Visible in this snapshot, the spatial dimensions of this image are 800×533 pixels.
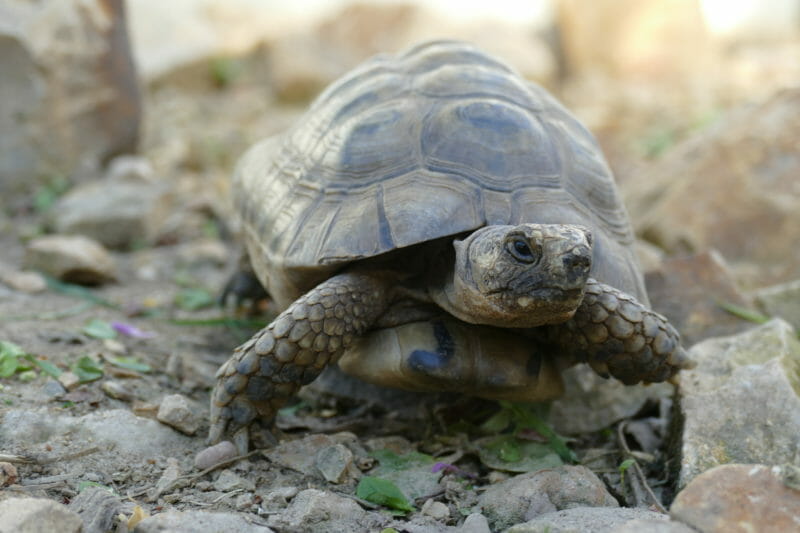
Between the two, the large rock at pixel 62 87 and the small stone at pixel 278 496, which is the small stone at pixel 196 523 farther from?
the large rock at pixel 62 87

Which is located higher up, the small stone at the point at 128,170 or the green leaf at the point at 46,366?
the green leaf at the point at 46,366

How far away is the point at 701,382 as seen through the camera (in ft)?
8.74

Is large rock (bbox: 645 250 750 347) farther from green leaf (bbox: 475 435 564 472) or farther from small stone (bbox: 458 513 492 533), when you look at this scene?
small stone (bbox: 458 513 492 533)

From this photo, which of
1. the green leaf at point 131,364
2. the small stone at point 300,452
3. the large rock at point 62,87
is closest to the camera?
the small stone at point 300,452

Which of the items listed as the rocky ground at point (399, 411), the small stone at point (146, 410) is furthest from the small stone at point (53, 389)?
the small stone at point (146, 410)

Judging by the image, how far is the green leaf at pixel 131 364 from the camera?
9.59 feet

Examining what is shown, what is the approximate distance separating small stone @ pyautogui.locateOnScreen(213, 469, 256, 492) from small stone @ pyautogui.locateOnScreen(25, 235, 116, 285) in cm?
206

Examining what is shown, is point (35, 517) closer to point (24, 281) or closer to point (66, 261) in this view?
point (24, 281)

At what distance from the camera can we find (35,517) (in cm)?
172

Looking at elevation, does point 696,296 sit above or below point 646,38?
below

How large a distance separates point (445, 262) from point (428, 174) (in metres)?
0.29

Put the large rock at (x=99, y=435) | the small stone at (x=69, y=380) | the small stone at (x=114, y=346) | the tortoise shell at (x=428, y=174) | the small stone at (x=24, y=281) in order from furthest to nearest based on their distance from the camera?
1. the small stone at (x=24, y=281)
2. the small stone at (x=114, y=346)
3. the small stone at (x=69, y=380)
4. the tortoise shell at (x=428, y=174)
5. the large rock at (x=99, y=435)

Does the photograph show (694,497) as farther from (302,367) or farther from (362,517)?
(302,367)

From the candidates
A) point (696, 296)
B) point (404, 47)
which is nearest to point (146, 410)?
point (696, 296)
